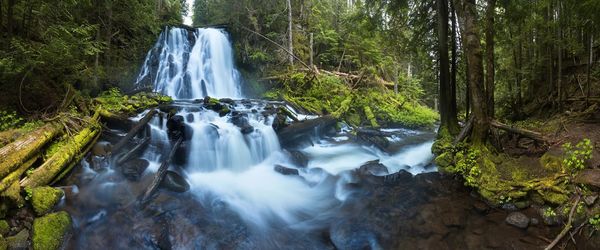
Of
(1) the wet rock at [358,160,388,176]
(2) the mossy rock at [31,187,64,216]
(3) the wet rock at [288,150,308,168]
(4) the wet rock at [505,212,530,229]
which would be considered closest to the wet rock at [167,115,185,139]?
(3) the wet rock at [288,150,308,168]

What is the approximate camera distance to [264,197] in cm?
809

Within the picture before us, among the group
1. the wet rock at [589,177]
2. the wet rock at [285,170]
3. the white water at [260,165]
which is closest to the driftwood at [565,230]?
the wet rock at [589,177]

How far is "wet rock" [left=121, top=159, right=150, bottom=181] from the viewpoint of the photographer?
7664mm

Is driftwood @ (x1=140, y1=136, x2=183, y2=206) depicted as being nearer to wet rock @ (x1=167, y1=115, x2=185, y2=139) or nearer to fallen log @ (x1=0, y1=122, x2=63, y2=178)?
wet rock @ (x1=167, y1=115, x2=185, y2=139)

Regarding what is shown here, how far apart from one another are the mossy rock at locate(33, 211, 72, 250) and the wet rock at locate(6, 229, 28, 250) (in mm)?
104

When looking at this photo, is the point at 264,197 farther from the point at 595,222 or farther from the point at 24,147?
the point at 595,222

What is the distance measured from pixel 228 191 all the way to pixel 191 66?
11129 mm

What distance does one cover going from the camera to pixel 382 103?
19.2 meters

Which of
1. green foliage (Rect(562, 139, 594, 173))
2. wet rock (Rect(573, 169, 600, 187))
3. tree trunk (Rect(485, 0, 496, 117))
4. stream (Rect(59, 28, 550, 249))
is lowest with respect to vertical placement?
stream (Rect(59, 28, 550, 249))

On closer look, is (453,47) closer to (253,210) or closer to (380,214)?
(380,214)

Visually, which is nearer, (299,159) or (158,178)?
(158,178)

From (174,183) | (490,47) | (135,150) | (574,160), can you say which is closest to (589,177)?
(574,160)

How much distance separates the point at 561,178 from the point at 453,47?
190 inches

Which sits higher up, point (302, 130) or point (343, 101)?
point (343, 101)
